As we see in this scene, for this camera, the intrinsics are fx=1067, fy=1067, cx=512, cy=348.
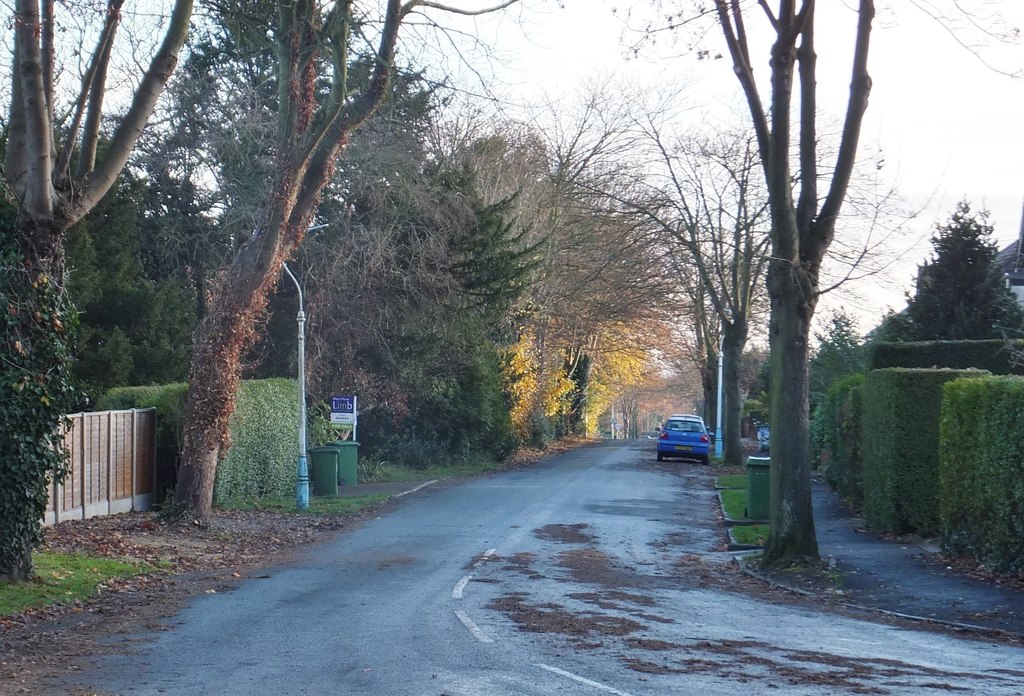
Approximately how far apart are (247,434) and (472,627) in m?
15.4

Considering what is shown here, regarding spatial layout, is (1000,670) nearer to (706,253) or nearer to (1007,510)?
(1007,510)

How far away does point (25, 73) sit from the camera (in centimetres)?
1160

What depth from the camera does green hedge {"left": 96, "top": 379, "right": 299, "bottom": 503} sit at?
73.2 feet

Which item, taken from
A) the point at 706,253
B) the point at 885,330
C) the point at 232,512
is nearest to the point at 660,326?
the point at 706,253

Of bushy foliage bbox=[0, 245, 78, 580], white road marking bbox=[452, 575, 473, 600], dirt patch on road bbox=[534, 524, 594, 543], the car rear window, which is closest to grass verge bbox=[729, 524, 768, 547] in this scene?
dirt patch on road bbox=[534, 524, 594, 543]

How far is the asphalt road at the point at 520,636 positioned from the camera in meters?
8.04

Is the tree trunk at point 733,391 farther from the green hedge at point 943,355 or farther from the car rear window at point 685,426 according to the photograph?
the green hedge at point 943,355

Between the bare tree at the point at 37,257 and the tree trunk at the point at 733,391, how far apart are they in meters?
25.4

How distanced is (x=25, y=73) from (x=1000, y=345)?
20231mm

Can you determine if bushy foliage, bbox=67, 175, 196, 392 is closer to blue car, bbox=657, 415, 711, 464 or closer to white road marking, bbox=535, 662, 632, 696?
blue car, bbox=657, 415, 711, 464

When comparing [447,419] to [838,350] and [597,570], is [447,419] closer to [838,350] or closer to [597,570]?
[838,350]

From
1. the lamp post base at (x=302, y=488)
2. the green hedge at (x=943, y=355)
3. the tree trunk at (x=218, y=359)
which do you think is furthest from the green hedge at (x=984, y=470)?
the lamp post base at (x=302, y=488)

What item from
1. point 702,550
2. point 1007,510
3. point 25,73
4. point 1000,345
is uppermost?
point 25,73

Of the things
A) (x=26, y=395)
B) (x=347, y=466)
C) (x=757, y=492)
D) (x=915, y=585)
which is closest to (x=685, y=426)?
(x=347, y=466)
